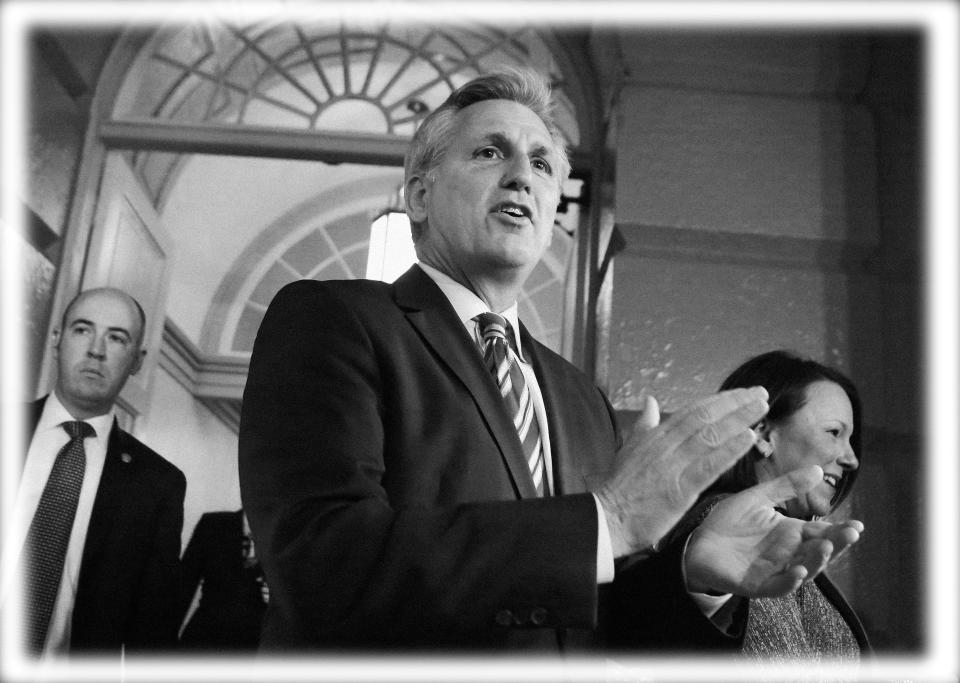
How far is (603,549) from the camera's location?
101 centimetres

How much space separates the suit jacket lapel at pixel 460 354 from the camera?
1197 mm

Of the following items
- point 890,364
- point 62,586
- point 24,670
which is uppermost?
point 890,364

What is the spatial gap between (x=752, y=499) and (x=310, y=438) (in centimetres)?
57

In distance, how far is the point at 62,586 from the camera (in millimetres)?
2635

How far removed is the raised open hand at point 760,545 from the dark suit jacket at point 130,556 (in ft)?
6.26

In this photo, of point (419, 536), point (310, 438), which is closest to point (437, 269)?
point (310, 438)

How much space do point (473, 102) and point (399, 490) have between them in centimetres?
77

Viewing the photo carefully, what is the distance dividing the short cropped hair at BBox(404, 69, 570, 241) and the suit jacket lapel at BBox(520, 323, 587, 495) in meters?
0.35

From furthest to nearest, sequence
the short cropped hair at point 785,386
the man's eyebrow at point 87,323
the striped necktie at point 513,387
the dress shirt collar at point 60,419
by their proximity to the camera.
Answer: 1. the man's eyebrow at point 87,323
2. the dress shirt collar at point 60,419
3. the short cropped hair at point 785,386
4. the striped necktie at point 513,387

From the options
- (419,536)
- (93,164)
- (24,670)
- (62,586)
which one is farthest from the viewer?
(93,164)

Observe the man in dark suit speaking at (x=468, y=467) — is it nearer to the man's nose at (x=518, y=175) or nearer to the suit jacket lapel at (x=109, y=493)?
the man's nose at (x=518, y=175)

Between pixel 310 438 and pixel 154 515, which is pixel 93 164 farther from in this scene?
pixel 310 438

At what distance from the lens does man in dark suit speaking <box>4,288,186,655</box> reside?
2.61m

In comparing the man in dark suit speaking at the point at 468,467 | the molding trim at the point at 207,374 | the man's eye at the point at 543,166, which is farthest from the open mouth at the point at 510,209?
the molding trim at the point at 207,374
